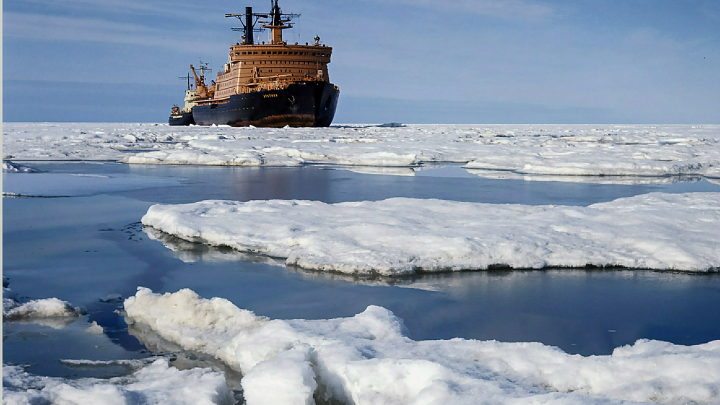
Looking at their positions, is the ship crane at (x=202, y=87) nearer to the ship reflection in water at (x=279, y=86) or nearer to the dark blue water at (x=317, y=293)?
the ship reflection in water at (x=279, y=86)

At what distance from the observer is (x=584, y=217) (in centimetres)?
579

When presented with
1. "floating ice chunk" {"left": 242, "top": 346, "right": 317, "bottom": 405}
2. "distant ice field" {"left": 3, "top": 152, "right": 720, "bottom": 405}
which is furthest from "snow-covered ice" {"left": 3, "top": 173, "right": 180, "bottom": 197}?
"floating ice chunk" {"left": 242, "top": 346, "right": 317, "bottom": 405}

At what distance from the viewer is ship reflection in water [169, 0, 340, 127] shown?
38125mm

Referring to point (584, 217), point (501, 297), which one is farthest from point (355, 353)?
point (584, 217)

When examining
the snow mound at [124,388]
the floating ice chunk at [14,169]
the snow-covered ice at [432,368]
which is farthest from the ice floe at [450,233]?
the floating ice chunk at [14,169]

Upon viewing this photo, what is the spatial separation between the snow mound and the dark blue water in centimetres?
14

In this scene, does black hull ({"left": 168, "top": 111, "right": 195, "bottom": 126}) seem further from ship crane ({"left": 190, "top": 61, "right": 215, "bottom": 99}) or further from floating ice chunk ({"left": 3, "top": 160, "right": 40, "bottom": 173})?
floating ice chunk ({"left": 3, "top": 160, "right": 40, "bottom": 173})

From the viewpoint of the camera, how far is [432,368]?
7.73 ft

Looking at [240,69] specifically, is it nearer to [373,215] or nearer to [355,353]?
[373,215]

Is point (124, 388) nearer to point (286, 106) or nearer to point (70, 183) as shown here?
point (70, 183)

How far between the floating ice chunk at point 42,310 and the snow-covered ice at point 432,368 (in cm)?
76

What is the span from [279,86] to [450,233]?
33.9 meters

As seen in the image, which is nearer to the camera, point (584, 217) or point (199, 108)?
point (584, 217)

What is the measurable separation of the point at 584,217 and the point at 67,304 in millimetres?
4506
